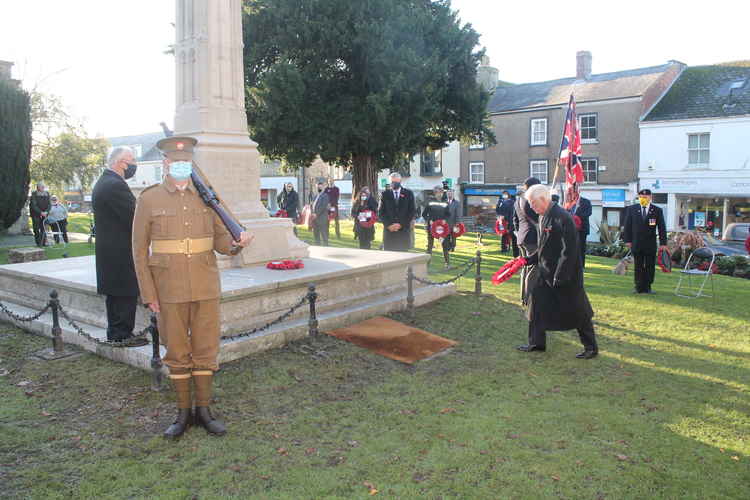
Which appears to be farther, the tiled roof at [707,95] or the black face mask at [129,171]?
the tiled roof at [707,95]

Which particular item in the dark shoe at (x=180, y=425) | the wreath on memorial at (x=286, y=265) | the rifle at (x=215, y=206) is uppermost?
the rifle at (x=215, y=206)

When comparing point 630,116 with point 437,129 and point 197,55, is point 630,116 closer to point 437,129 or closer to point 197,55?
point 437,129

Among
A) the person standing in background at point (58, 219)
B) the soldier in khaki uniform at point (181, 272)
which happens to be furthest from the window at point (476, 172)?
the soldier in khaki uniform at point (181, 272)

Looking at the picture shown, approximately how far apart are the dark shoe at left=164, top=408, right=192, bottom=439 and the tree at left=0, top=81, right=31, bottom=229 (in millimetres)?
18402

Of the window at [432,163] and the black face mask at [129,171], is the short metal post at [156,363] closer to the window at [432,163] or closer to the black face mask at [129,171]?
the black face mask at [129,171]

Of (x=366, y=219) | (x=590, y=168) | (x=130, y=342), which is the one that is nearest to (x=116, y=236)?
(x=130, y=342)

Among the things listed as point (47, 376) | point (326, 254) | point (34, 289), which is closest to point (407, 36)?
point (326, 254)

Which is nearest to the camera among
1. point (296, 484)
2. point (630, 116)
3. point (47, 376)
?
point (296, 484)

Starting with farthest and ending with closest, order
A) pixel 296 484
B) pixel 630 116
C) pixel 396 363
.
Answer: pixel 630 116 < pixel 396 363 < pixel 296 484

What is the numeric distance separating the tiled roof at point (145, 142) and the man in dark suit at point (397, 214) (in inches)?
2056

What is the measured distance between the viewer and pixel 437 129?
23938 mm

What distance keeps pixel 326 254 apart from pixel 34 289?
184 inches

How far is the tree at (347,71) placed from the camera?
65.5 feet

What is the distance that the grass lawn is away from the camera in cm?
420
